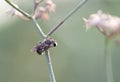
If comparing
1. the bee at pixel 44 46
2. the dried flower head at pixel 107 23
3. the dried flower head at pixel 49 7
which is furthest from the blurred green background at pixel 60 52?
the dried flower head at pixel 107 23

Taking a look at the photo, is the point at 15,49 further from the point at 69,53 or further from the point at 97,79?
the point at 97,79

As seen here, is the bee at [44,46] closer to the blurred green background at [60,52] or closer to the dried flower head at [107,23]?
the dried flower head at [107,23]

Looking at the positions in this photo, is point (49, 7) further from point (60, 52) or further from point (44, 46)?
point (60, 52)

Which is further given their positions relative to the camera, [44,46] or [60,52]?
[60,52]

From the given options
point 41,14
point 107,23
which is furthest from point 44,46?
point 107,23

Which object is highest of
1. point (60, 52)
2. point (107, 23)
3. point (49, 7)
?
point (107, 23)

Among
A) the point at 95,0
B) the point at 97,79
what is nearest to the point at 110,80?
the point at 97,79

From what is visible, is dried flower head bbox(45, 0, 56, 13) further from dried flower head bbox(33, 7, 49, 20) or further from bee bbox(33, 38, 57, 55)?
bee bbox(33, 38, 57, 55)
